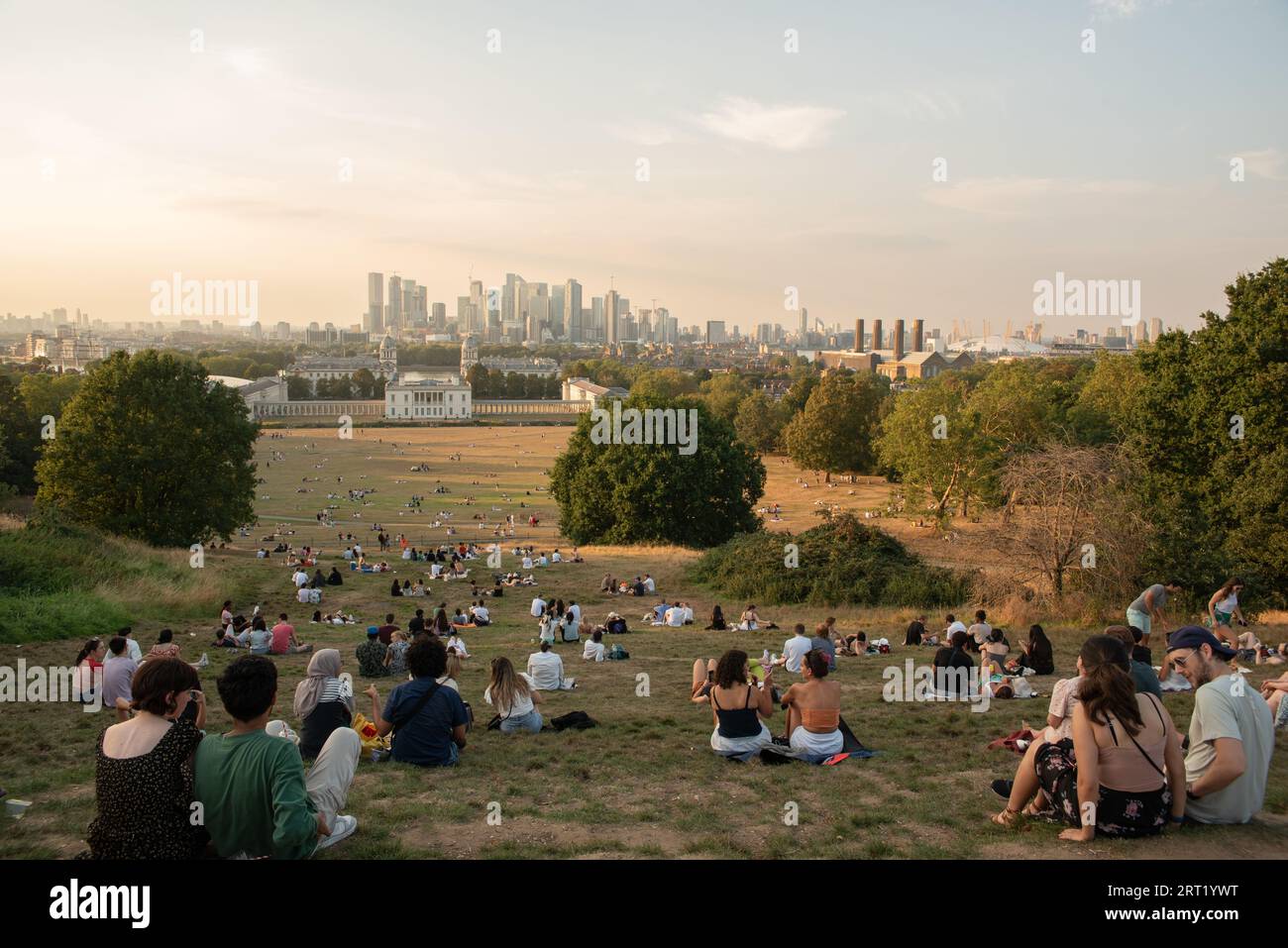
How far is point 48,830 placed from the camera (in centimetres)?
600

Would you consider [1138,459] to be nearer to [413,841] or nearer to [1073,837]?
[1073,837]

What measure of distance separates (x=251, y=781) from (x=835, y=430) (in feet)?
210

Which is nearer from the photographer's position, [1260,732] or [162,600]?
[1260,732]

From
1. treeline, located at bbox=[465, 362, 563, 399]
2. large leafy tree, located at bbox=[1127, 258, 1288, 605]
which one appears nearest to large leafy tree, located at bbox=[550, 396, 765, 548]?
large leafy tree, located at bbox=[1127, 258, 1288, 605]

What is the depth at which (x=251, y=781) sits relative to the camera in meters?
4.74

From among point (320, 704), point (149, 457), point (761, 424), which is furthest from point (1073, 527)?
point (761, 424)

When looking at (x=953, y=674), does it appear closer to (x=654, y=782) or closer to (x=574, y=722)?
(x=574, y=722)

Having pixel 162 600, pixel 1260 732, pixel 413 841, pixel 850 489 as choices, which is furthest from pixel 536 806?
pixel 850 489

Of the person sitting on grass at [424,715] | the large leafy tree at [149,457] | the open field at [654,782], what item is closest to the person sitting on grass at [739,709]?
the open field at [654,782]

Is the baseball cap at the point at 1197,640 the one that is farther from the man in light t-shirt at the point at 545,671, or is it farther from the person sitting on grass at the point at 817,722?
the man in light t-shirt at the point at 545,671

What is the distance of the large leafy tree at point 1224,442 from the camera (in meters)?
20.6

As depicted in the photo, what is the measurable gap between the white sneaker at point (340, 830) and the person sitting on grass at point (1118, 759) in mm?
4314
